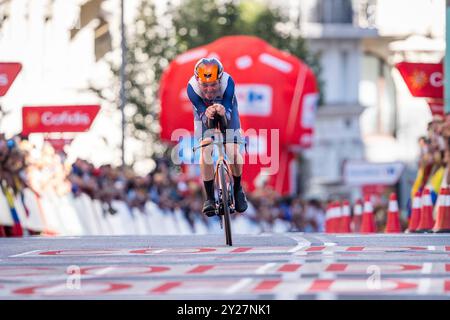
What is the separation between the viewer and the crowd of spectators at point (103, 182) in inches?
1091

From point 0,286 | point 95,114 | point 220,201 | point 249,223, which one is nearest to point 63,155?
point 95,114

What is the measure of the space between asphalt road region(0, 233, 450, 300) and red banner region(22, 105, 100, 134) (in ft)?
47.7

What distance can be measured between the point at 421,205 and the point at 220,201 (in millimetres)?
9008

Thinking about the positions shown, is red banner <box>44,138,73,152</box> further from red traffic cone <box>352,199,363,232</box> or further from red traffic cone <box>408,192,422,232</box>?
red traffic cone <box>408,192,422,232</box>

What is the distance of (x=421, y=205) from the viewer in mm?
27656

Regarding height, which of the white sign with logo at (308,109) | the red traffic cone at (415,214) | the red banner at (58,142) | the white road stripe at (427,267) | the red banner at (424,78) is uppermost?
the red banner at (424,78)

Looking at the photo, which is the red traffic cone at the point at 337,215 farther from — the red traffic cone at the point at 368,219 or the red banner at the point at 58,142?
the red banner at the point at 58,142

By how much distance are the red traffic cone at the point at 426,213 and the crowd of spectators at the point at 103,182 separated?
604 cm

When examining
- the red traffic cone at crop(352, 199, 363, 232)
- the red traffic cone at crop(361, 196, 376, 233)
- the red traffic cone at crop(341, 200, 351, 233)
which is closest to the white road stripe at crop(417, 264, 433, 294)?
the red traffic cone at crop(361, 196, 376, 233)

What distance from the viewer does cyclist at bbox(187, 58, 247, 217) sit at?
18688mm

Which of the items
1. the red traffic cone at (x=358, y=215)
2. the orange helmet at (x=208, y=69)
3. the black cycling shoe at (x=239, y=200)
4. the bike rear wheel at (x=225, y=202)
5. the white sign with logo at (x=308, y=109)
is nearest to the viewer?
the orange helmet at (x=208, y=69)

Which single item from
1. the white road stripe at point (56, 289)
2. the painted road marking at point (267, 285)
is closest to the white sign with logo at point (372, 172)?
the painted road marking at point (267, 285)

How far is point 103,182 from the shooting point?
32.9 meters

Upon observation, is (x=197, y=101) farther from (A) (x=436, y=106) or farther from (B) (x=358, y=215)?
(A) (x=436, y=106)
